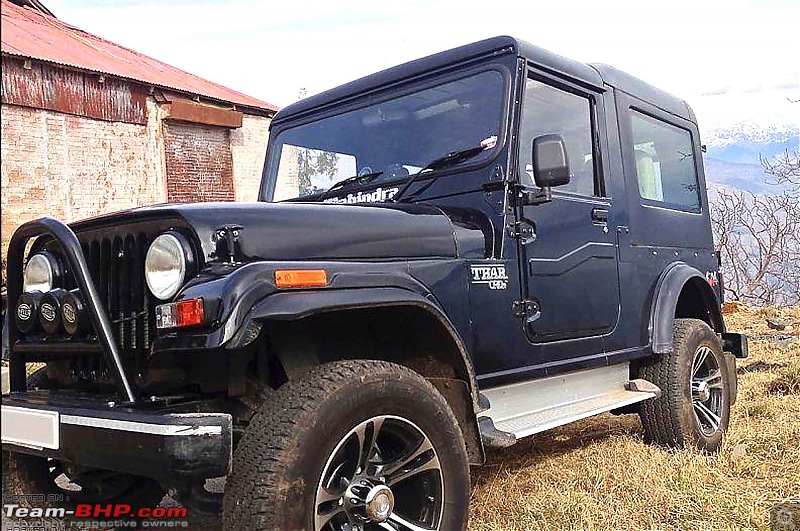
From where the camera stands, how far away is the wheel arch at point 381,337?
2.59 m

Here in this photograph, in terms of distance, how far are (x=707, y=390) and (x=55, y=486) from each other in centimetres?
375

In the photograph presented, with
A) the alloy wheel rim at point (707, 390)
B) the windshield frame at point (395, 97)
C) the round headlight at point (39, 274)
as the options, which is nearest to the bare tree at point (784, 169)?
the alloy wheel rim at point (707, 390)

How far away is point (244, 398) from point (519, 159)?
5.52ft

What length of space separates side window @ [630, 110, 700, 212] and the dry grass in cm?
152

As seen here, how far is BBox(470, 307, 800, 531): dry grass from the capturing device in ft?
11.0

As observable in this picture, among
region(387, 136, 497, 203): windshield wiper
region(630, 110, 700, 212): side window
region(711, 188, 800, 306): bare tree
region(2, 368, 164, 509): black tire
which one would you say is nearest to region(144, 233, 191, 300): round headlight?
region(2, 368, 164, 509): black tire

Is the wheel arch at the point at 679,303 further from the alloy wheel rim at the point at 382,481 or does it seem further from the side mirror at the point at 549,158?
the alloy wheel rim at the point at 382,481

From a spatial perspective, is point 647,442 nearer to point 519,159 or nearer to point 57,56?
point 519,159

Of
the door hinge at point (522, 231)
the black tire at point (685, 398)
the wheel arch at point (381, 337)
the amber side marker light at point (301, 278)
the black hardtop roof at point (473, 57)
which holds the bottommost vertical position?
the black tire at point (685, 398)

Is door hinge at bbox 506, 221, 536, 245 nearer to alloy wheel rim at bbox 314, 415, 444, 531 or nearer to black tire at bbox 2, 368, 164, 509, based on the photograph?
alloy wheel rim at bbox 314, 415, 444, 531

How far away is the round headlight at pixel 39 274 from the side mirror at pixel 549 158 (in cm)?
201

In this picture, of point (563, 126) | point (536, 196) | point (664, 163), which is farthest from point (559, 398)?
point (664, 163)

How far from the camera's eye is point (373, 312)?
2926 mm

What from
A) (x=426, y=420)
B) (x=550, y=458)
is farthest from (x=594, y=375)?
(x=426, y=420)
